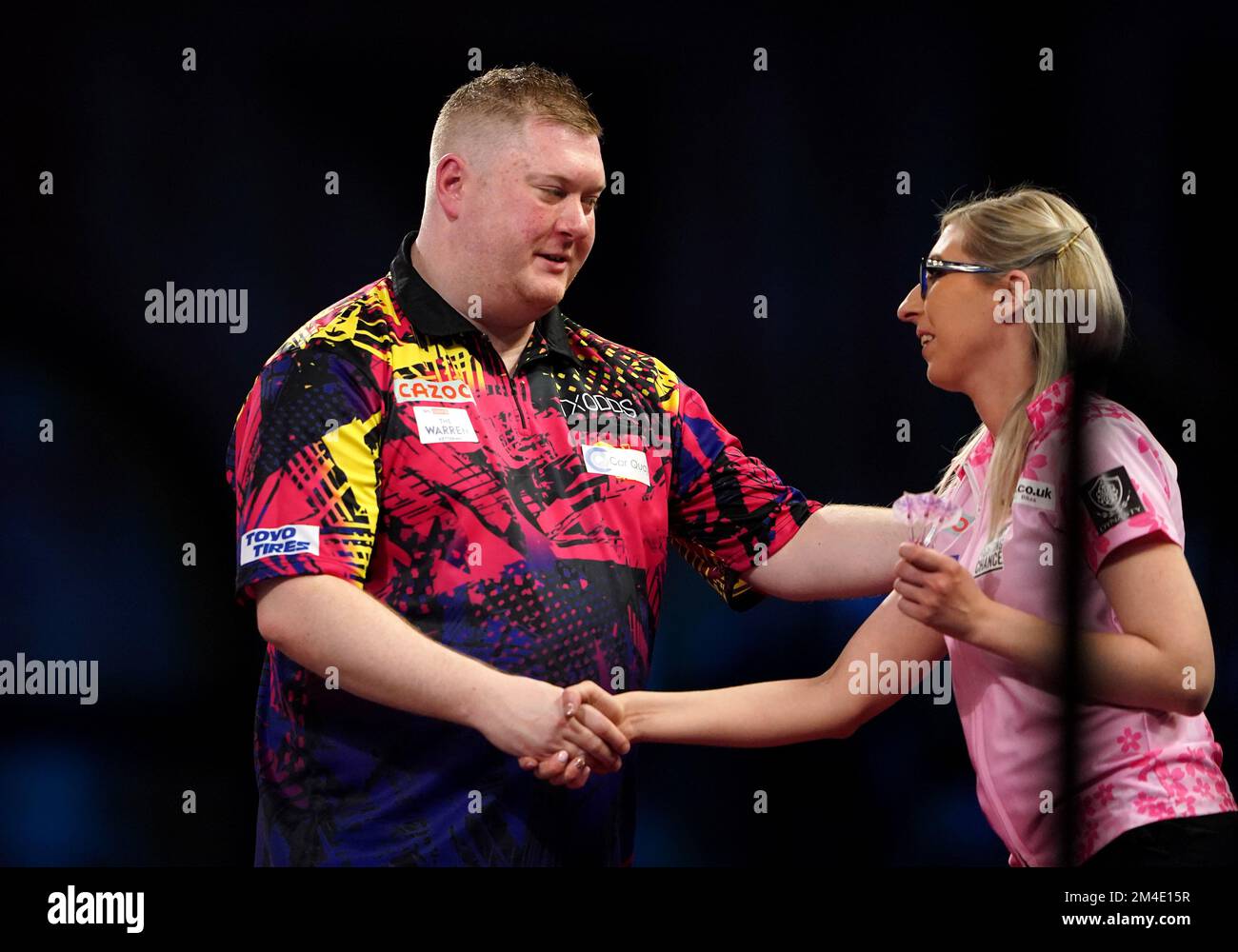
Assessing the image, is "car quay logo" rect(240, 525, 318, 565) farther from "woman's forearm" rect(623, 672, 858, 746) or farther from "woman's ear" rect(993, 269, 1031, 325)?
"woman's ear" rect(993, 269, 1031, 325)

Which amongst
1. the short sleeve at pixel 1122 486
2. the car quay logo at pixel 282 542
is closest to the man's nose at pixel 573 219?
the car quay logo at pixel 282 542

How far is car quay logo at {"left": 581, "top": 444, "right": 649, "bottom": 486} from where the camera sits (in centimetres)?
299

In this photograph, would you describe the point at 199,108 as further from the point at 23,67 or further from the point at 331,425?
the point at 331,425

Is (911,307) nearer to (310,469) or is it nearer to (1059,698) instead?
(1059,698)

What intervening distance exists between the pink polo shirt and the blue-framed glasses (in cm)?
27

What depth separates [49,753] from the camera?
3.36 m

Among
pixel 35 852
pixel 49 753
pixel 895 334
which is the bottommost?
pixel 35 852

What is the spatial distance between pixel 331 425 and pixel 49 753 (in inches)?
48.4

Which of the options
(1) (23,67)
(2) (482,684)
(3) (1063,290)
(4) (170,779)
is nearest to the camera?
(2) (482,684)

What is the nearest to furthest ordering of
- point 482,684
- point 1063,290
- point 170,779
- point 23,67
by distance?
point 482,684
point 1063,290
point 23,67
point 170,779

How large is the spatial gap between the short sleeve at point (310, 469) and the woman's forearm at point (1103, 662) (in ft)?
3.93

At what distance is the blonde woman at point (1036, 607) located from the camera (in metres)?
2.63

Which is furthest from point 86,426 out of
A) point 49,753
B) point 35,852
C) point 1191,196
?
point 1191,196
